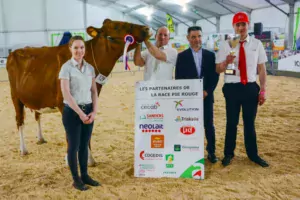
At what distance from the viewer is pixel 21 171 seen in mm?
3684

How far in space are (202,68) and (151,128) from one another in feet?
3.21

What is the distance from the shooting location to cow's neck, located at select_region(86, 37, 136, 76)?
3.60 meters

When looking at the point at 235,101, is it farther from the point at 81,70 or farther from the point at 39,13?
the point at 39,13

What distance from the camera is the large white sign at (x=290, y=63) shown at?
12423mm

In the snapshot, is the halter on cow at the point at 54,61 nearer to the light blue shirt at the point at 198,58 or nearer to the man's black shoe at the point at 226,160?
the light blue shirt at the point at 198,58

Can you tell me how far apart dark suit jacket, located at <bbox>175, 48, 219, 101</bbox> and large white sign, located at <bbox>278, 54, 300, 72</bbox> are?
10.4 m

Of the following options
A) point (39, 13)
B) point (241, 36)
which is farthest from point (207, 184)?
point (39, 13)

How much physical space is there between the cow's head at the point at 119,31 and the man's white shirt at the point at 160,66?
0.23 m

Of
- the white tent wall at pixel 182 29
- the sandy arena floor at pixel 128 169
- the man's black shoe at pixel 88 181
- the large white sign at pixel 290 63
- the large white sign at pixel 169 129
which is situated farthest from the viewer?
the white tent wall at pixel 182 29

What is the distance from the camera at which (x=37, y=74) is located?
12.7 feet

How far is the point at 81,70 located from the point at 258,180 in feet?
7.33

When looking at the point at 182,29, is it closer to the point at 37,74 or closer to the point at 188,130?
the point at 37,74

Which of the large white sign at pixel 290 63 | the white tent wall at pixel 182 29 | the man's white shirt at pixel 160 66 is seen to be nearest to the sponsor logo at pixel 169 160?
the man's white shirt at pixel 160 66

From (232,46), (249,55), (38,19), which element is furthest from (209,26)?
(232,46)
